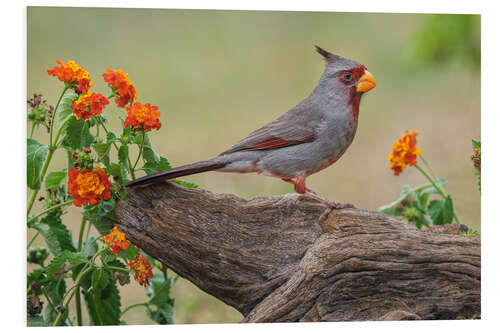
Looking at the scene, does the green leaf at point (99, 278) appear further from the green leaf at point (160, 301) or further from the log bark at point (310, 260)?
the green leaf at point (160, 301)

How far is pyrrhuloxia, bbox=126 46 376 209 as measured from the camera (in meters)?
4.18

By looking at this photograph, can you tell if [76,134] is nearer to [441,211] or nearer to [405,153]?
[405,153]

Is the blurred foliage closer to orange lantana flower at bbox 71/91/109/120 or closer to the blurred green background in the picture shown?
the blurred green background

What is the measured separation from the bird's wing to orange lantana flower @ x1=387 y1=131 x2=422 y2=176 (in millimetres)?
935

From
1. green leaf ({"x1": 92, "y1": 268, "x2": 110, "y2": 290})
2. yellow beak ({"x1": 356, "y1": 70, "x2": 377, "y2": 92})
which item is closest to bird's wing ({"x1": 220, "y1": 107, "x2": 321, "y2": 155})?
yellow beak ({"x1": 356, "y1": 70, "x2": 377, "y2": 92})

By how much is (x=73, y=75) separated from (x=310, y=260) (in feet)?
6.43

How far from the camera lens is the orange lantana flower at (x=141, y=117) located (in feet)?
13.0

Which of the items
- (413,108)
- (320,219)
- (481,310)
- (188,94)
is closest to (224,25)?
(188,94)

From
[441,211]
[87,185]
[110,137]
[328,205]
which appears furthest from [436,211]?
[87,185]

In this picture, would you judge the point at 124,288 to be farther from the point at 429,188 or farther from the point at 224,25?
the point at 429,188

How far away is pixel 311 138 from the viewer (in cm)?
421

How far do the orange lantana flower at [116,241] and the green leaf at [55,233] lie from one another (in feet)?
1.09

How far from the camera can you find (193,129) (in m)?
5.25

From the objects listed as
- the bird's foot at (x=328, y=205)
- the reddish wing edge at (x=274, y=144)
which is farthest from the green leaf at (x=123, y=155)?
the bird's foot at (x=328, y=205)
